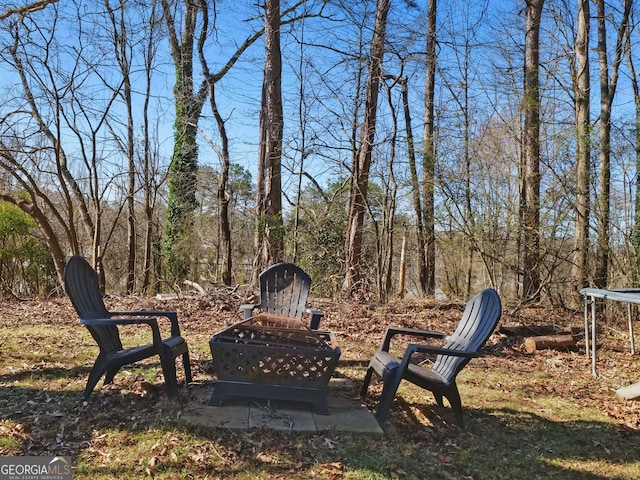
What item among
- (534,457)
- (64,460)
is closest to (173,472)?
(64,460)

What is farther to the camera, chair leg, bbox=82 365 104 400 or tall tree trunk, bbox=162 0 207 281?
tall tree trunk, bbox=162 0 207 281

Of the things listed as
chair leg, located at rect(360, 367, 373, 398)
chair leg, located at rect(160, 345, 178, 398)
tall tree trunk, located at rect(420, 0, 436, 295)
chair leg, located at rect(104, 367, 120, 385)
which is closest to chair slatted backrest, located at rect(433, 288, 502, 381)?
chair leg, located at rect(360, 367, 373, 398)

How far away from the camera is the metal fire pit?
10.4ft

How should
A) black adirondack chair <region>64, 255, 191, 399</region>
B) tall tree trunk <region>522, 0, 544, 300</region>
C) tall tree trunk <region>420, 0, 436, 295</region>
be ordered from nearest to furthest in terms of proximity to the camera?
black adirondack chair <region>64, 255, 191, 399</region>, tall tree trunk <region>522, 0, 544, 300</region>, tall tree trunk <region>420, 0, 436, 295</region>

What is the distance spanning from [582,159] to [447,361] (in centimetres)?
460

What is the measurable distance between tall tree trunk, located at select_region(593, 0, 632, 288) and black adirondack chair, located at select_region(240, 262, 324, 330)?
175 inches

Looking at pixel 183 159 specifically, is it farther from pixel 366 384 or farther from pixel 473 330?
pixel 473 330

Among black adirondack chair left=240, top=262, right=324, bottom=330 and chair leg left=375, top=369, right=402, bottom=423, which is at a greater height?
black adirondack chair left=240, top=262, right=324, bottom=330

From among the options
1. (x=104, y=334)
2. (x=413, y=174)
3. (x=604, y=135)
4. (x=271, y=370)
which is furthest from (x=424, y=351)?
(x=604, y=135)

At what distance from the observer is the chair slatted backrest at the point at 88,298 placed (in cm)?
318

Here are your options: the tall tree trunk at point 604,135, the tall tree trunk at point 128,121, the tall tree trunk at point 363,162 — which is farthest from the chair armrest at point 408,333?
the tall tree trunk at point 128,121

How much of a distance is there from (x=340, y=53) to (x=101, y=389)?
6507 millimetres

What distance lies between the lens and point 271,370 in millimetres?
3217

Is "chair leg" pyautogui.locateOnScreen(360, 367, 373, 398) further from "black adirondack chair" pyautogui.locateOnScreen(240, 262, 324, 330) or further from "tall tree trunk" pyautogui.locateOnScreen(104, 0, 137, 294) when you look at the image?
"tall tree trunk" pyautogui.locateOnScreen(104, 0, 137, 294)
